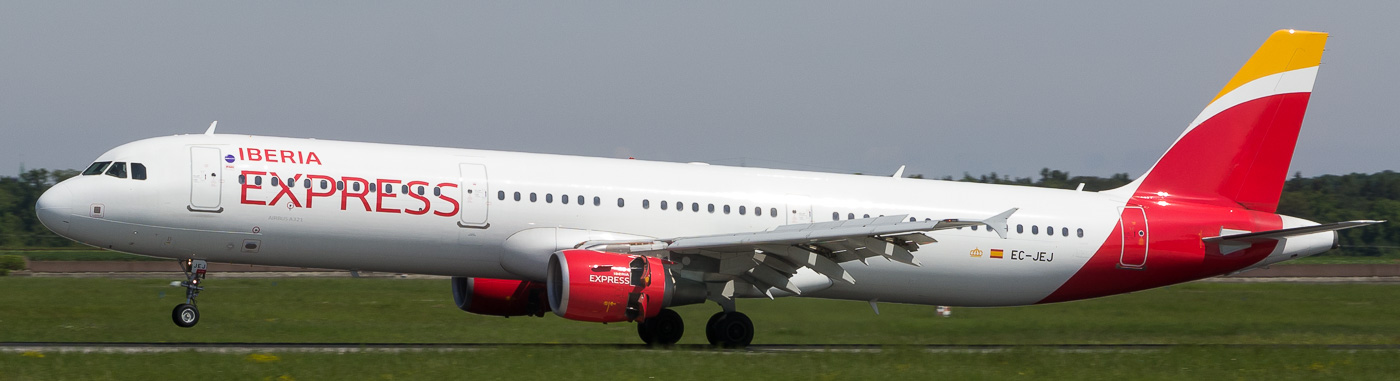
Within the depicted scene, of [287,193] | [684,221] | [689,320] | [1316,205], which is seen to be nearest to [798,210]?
[684,221]

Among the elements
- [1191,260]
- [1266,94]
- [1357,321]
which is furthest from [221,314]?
[1357,321]

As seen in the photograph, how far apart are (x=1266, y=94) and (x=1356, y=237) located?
49.5 meters

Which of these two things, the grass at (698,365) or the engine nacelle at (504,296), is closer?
the grass at (698,365)

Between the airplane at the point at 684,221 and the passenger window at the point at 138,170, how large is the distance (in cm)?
3

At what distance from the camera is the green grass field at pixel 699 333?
14.9m

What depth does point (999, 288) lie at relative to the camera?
21344 millimetres

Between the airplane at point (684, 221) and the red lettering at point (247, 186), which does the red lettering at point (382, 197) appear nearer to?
the airplane at point (684, 221)

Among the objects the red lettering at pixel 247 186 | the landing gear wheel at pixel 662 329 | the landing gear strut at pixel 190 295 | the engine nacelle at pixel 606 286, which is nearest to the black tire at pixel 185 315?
the landing gear strut at pixel 190 295

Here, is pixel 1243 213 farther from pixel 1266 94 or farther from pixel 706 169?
pixel 706 169

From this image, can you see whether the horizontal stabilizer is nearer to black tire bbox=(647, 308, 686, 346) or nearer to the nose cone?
black tire bbox=(647, 308, 686, 346)

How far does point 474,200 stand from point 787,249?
183 inches

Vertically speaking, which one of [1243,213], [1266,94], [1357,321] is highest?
[1266,94]

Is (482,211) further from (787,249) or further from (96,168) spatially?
(96,168)

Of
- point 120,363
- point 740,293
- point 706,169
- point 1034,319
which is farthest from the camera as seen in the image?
point 1034,319
